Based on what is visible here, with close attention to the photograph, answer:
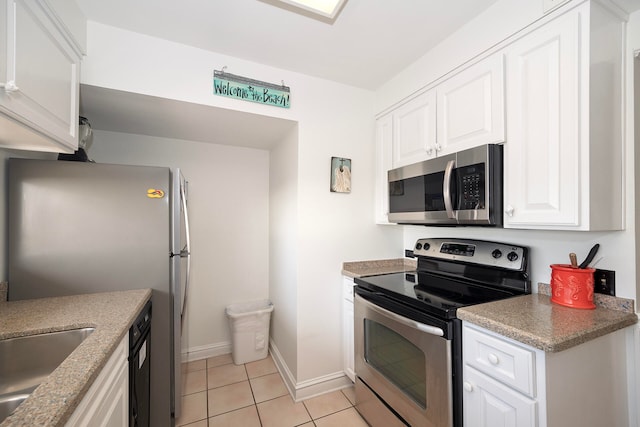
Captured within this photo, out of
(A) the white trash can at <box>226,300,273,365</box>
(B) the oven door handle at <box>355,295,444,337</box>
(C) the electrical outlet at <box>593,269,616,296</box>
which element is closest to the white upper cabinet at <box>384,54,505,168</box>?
(C) the electrical outlet at <box>593,269,616,296</box>

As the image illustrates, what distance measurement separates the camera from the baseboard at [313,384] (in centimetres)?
190

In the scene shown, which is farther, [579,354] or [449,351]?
[449,351]

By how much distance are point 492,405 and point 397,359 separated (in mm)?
490

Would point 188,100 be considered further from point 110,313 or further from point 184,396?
point 184,396

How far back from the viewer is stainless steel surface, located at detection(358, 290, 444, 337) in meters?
1.17

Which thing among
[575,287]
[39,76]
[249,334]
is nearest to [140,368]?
[249,334]

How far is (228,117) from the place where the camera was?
1.91 meters

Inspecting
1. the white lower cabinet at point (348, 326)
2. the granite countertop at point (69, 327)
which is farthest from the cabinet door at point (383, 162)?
the granite countertop at point (69, 327)

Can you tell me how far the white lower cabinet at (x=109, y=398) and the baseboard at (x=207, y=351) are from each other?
146 cm

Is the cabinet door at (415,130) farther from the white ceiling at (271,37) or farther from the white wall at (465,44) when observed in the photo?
the white ceiling at (271,37)

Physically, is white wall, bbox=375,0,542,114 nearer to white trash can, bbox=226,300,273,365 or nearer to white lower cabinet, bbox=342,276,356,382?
white lower cabinet, bbox=342,276,356,382

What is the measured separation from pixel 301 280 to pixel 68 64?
5.93 feet

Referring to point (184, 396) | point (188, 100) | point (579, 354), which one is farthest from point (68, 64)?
point (579, 354)

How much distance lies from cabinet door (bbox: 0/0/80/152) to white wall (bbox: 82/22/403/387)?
0.38 meters
